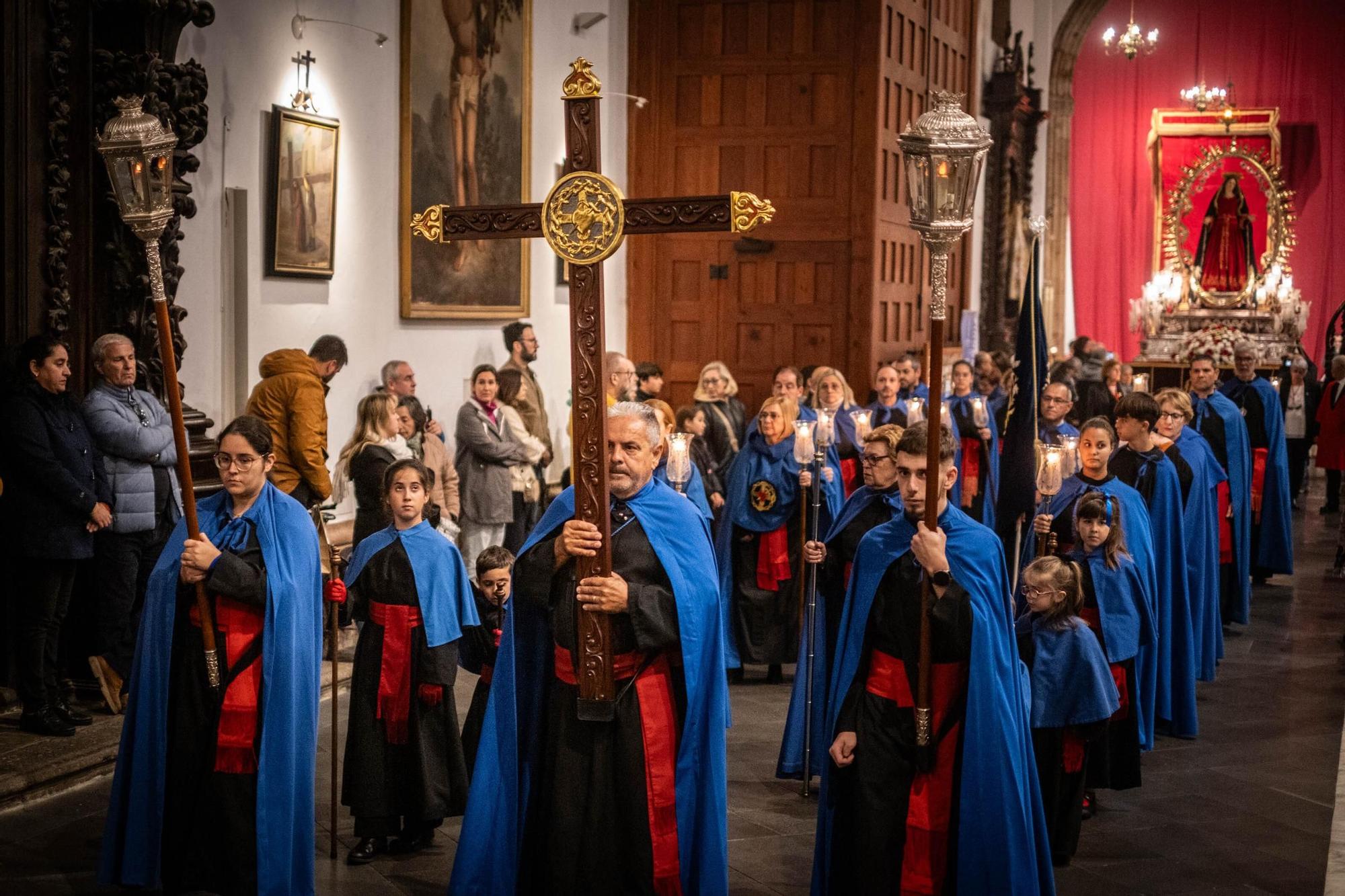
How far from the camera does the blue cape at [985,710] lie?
4.73 meters

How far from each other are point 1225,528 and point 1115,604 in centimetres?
451

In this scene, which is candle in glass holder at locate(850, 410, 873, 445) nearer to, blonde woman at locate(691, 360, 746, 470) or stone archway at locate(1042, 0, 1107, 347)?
blonde woman at locate(691, 360, 746, 470)

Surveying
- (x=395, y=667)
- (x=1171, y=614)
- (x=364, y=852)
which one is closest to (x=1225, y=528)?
(x=1171, y=614)

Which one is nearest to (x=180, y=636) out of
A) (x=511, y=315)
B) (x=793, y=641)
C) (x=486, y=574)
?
(x=486, y=574)

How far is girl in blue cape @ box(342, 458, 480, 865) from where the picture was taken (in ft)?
19.6

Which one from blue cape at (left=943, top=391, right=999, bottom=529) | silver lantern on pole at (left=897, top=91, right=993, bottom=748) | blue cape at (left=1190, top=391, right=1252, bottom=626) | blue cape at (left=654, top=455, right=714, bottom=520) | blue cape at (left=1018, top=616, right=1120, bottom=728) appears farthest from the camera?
blue cape at (left=943, top=391, right=999, bottom=529)

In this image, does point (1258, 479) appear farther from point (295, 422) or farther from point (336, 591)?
point (336, 591)

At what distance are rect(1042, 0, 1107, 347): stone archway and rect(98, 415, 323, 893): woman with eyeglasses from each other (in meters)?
20.6

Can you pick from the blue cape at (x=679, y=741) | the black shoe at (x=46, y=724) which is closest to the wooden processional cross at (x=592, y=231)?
the blue cape at (x=679, y=741)

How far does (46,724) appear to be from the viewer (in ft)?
23.4

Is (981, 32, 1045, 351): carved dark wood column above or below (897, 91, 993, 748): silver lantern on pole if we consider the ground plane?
above

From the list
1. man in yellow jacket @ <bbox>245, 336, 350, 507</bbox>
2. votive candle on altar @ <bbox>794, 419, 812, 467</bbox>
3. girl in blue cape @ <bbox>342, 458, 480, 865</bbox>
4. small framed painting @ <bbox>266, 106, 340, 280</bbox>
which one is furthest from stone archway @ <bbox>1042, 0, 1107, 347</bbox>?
girl in blue cape @ <bbox>342, 458, 480, 865</bbox>

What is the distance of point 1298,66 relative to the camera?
24.8 metres

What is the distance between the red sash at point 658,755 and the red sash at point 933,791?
2.30 ft
